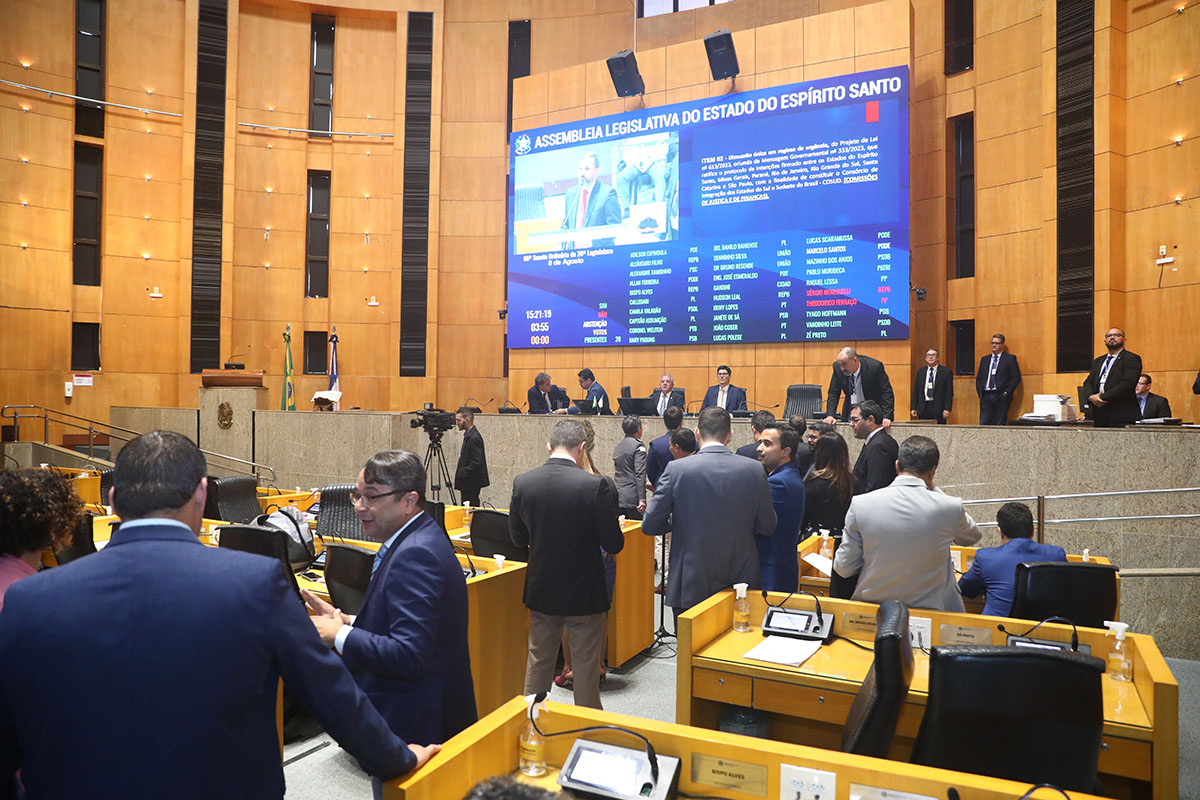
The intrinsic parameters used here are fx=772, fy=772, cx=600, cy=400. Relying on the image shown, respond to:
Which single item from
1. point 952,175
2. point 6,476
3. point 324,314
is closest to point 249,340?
point 324,314

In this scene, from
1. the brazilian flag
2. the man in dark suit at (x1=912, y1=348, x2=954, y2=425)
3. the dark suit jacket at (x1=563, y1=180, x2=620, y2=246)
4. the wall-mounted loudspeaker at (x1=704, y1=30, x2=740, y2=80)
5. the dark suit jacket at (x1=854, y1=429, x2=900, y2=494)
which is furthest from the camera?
the brazilian flag

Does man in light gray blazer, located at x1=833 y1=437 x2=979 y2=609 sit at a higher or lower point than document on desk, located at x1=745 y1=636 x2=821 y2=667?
higher

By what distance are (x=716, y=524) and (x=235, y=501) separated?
4.28 meters

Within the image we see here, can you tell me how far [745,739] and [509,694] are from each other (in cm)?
219

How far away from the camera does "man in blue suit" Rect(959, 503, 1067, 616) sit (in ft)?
11.3

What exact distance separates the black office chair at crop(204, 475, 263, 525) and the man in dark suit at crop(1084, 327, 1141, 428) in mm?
Answer: 6923

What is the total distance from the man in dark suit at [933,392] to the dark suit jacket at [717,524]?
6.36 m

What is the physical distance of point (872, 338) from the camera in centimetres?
939

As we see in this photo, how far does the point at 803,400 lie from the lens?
8562 mm

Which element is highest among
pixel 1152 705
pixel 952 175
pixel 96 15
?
pixel 96 15

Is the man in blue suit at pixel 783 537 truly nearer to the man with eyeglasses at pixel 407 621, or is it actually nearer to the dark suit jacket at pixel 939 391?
the man with eyeglasses at pixel 407 621

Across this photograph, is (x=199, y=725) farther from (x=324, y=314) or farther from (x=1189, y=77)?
(x=324, y=314)

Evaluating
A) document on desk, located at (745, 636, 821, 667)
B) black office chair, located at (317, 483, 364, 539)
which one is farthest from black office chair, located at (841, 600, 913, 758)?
black office chair, located at (317, 483, 364, 539)

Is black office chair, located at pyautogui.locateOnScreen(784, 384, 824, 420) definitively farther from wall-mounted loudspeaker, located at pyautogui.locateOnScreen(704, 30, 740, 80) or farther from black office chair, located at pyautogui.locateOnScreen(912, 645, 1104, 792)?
black office chair, located at pyautogui.locateOnScreen(912, 645, 1104, 792)
